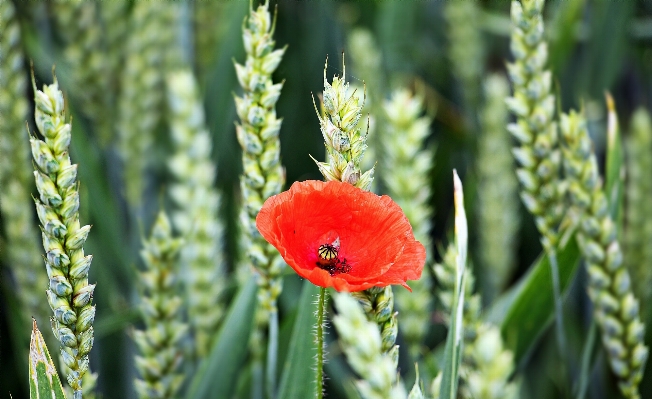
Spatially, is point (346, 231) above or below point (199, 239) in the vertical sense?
below

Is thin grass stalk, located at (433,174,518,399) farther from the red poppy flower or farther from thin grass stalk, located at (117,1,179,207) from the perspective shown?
thin grass stalk, located at (117,1,179,207)

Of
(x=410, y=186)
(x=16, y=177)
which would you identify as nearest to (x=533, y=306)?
(x=410, y=186)

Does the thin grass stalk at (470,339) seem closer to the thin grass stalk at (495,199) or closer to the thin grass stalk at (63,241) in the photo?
the thin grass stalk at (63,241)

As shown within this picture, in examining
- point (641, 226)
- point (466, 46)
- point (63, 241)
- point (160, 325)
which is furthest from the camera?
point (466, 46)

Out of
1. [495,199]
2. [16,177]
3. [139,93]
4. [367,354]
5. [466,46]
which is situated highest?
[466,46]

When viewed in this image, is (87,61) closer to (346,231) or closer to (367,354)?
(346,231)

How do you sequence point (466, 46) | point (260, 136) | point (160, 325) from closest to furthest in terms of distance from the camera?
point (260, 136) → point (160, 325) → point (466, 46)

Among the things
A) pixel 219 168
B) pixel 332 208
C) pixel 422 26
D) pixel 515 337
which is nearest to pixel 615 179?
pixel 515 337

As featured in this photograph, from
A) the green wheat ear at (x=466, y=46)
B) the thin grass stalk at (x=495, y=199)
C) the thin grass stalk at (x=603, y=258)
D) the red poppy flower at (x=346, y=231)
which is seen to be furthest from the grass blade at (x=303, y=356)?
the green wheat ear at (x=466, y=46)
